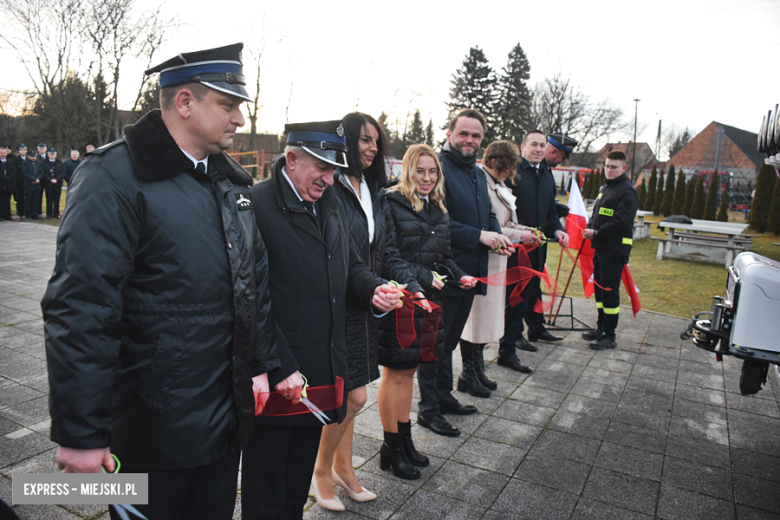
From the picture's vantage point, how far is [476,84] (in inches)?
2052

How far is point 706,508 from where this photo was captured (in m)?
3.00

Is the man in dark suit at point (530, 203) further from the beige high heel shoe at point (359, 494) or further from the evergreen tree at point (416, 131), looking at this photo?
the evergreen tree at point (416, 131)

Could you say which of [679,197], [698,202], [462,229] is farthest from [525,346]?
[679,197]

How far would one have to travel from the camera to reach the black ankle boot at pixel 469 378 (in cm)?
460

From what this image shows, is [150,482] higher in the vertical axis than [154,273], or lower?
lower

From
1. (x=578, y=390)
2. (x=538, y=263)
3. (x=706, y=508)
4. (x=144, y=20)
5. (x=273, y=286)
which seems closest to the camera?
(x=273, y=286)

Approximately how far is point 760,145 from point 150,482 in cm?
465

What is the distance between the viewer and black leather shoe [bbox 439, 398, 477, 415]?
420 cm

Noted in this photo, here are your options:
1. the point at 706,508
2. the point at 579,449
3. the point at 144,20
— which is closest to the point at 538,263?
the point at 579,449

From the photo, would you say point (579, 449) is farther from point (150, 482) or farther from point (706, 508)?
point (150, 482)

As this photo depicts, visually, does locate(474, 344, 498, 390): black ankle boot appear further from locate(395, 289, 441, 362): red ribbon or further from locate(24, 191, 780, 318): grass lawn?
locate(24, 191, 780, 318): grass lawn

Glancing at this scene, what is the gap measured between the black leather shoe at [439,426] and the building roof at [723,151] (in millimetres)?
50079

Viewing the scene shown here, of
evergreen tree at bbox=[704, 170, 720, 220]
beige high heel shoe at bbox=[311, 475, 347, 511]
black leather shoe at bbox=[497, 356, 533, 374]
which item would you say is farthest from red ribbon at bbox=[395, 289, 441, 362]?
evergreen tree at bbox=[704, 170, 720, 220]

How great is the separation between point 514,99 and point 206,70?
2201 inches
